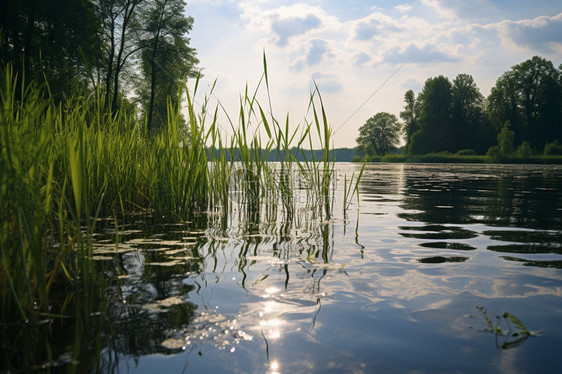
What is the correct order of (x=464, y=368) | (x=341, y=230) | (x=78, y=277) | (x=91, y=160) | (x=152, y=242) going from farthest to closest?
(x=341, y=230) < (x=91, y=160) < (x=152, y=242) < (x=78, y=277) < (x=464, y=368)

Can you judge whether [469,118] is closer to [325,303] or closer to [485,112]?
[485,112]

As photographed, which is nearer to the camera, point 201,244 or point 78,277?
point 78,277

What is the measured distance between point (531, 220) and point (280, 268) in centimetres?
429

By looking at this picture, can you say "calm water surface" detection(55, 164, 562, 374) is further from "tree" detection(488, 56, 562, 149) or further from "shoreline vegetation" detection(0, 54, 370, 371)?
"tree" detection(488, 56, 562, 149)

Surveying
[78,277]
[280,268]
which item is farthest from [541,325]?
[78,277]

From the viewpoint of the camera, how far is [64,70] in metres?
20.6

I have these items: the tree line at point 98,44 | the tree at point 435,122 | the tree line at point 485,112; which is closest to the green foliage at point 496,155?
the tree line at point 485,112

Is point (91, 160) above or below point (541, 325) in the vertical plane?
above

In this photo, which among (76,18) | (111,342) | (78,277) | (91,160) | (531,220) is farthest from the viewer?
(76,18)

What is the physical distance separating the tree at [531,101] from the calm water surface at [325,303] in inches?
2698

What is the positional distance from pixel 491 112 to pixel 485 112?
14.0 ft

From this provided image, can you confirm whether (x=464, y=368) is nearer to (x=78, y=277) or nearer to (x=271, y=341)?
(x=271, y=341)

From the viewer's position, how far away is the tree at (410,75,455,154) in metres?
69.3

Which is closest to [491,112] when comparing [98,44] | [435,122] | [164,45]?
[435,122]
